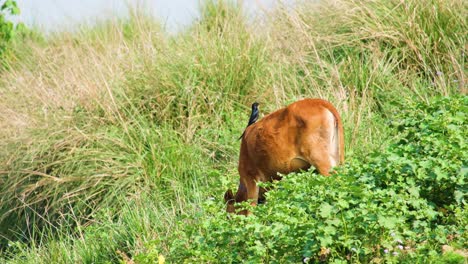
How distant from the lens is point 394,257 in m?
4.55

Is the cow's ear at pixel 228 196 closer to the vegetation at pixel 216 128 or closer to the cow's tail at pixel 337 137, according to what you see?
Answer: the vegetation at pixel 216 128

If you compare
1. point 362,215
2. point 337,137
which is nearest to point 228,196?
point 337,137

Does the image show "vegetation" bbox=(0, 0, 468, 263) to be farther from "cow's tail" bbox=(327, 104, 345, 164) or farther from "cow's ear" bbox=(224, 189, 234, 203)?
"cow's tail" bbox=(327, 104, 345, 164)

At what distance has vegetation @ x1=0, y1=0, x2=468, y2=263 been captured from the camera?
515cm

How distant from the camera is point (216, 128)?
841 centimetres

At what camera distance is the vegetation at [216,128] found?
5152 millimetres

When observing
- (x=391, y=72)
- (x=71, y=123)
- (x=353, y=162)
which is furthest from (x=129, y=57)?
(x=353, y=162)

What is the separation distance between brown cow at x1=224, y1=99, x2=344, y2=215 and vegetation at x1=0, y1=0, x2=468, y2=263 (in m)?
0.19

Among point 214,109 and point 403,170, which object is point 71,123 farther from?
point 403,170

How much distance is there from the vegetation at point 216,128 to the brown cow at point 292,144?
19 centimetres

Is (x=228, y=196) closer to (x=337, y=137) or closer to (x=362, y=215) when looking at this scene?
(x=337, y=137)

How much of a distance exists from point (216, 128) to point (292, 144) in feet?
8.72

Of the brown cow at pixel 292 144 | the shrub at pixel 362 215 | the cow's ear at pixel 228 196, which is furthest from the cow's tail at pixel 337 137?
the cow's ear at pixel 228 196

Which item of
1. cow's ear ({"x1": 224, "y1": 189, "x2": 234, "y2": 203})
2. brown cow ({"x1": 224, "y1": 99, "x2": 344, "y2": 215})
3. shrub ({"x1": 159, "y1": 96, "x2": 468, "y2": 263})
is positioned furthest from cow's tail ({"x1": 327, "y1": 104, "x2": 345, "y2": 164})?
cow's ear ({"x1": 224, "y1": 189, "x2": 234, "y2": 203})
